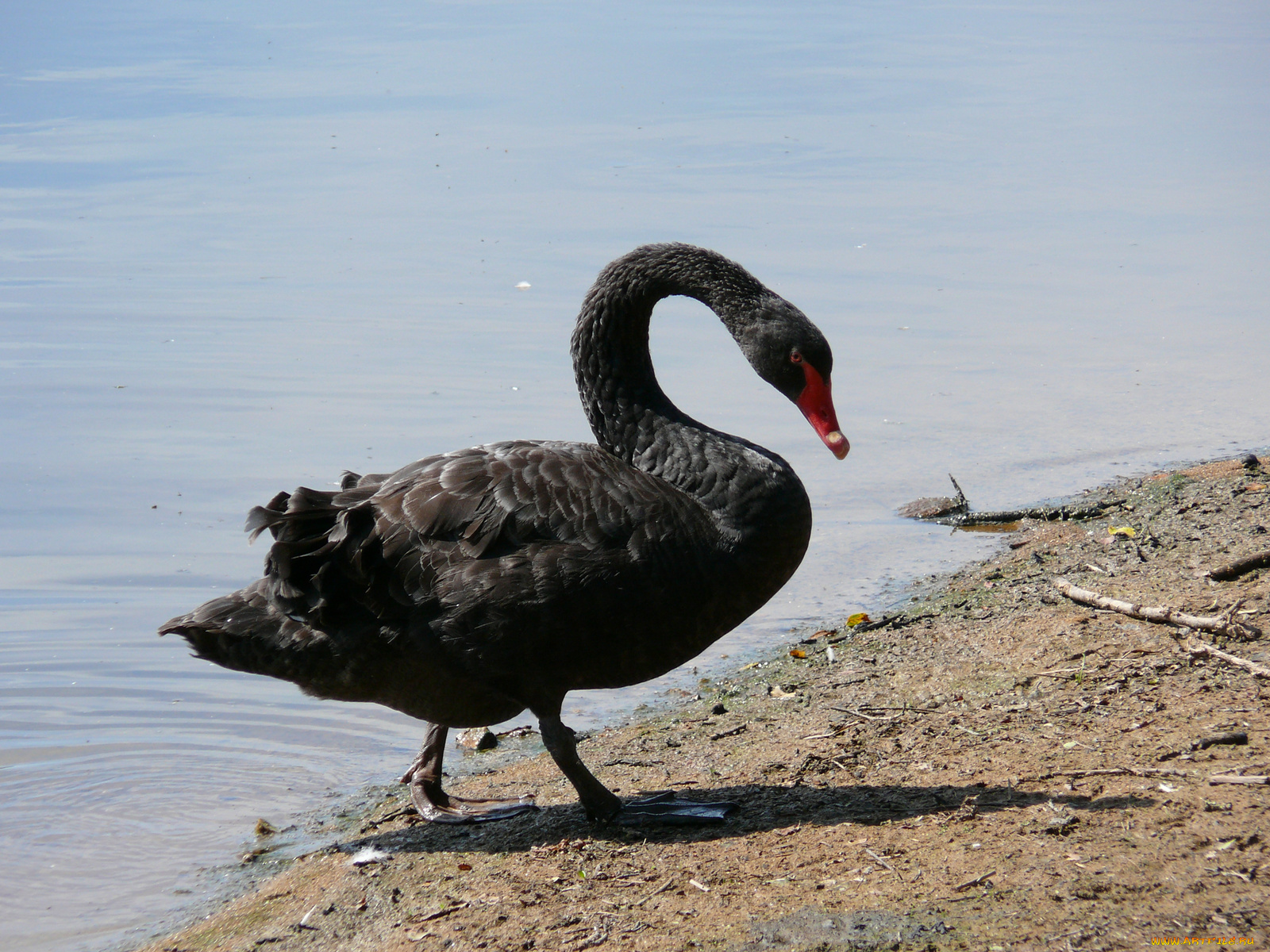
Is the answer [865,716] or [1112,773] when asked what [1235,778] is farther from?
[865,716]

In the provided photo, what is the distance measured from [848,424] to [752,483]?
470cm

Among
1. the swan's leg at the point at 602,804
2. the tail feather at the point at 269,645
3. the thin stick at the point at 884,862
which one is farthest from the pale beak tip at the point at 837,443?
the tail feather at the point at 269,645

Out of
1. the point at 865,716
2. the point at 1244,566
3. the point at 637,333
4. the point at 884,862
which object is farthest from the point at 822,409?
the point at 1244,566

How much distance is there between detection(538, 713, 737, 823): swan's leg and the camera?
13.1 ft

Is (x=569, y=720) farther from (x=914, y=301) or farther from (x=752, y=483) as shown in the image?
(x=914, y=301)

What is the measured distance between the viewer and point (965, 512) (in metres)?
7.46

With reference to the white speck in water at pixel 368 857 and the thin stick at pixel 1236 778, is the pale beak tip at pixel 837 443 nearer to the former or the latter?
the thin stick at pixel 1236 778

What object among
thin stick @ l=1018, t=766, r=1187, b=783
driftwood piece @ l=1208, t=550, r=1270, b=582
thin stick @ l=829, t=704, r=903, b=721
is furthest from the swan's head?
driftwood piece @ l=1208, t=550, r=1270, b=582

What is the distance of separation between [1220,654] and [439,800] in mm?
2694

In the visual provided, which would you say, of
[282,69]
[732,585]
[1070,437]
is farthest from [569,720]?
[282,69]

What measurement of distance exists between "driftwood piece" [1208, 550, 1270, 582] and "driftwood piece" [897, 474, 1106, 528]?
1.74 metres

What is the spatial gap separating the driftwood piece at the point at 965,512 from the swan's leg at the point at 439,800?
3673mm

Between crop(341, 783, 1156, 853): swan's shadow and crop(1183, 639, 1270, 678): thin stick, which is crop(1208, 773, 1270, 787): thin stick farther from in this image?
crop(1183, 639, 1270, 678): thin stick

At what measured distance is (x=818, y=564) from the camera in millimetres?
7016
